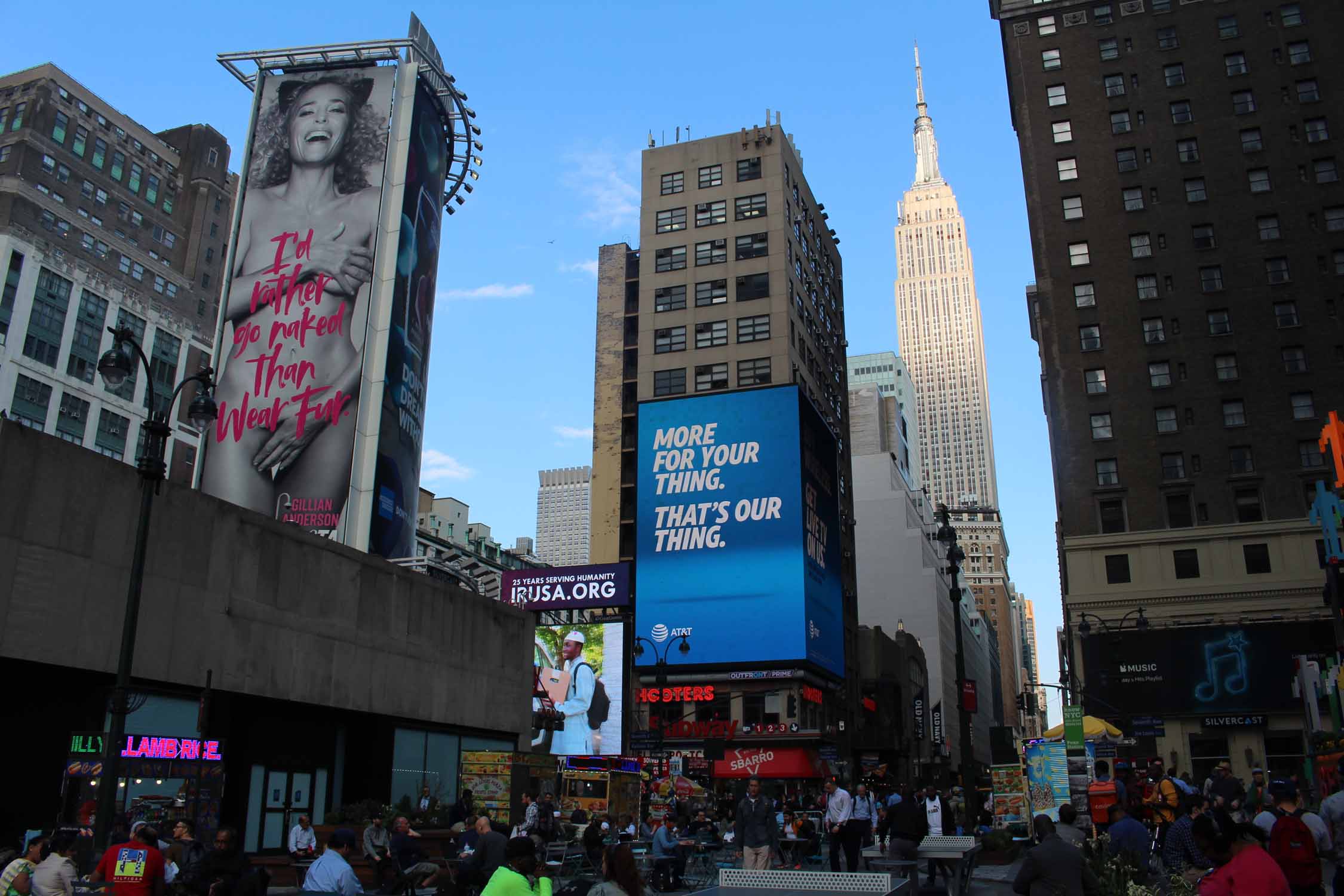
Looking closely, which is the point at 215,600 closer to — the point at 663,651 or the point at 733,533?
the point at 663,651

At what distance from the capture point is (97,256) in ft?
333

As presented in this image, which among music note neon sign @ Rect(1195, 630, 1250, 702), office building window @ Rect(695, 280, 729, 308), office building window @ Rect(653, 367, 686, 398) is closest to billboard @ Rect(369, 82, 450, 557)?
office building window @ Rect(653, 367, 686, 398)

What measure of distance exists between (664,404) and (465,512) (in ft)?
285

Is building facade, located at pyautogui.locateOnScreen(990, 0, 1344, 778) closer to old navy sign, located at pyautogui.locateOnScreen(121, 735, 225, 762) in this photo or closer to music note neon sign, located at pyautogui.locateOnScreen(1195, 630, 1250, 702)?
music note neon sign, located at pyautogui.locateOnScreen(1195, 630, 1250, 702)

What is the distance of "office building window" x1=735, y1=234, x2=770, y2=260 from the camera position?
8169cm

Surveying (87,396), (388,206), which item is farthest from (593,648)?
(87,396)

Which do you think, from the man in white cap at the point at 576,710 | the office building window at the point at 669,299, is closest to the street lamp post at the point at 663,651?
the man in white cap at the point at 576,710

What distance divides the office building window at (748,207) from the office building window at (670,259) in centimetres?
412

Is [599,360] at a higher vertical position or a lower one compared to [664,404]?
higher

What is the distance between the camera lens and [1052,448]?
75625mm

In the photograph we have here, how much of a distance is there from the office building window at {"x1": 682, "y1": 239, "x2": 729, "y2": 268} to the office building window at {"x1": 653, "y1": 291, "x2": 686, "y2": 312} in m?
2.07

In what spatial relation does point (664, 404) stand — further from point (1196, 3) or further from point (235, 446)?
point (1196, 3)

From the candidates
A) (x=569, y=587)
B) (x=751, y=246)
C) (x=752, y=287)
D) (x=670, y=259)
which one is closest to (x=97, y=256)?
(x=670, y=259)

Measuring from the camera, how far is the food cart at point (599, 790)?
34094 millimetres
